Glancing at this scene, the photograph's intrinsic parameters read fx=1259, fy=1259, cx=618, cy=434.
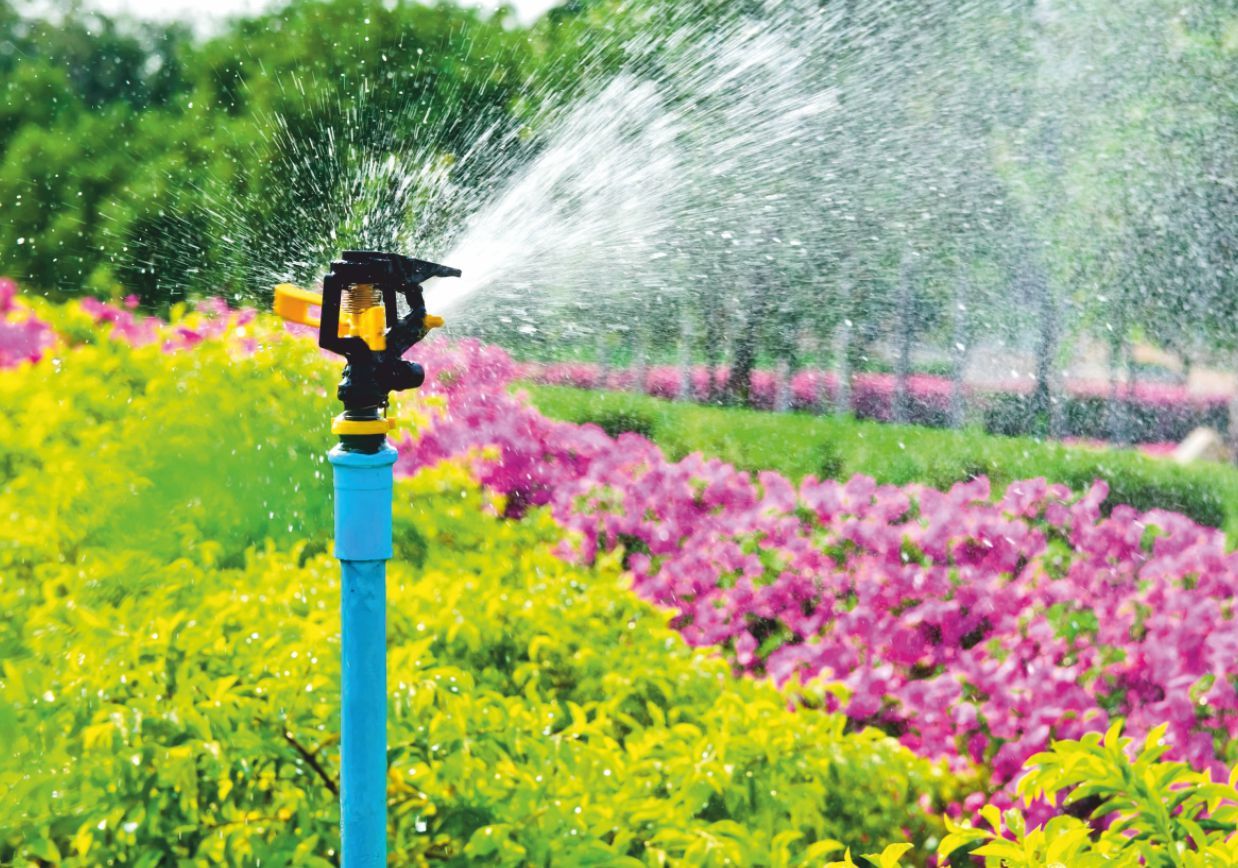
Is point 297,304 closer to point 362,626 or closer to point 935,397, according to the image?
point 362,626

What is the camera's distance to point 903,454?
723 cm

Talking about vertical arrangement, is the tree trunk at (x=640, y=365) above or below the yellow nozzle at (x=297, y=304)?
below

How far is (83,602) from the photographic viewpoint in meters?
2.18

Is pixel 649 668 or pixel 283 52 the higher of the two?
pixel 283 52

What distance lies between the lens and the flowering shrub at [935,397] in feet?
32.2

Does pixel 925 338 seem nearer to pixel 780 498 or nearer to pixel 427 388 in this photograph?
pixel 427 388

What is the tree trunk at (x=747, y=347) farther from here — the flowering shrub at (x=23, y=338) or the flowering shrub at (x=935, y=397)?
the flowering shrub at (x=23, y=338)

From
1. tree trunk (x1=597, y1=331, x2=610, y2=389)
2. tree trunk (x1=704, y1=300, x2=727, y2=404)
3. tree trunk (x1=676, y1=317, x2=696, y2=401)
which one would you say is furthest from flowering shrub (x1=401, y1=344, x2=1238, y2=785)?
tree trunk (x1=704, y1=300, x2=727, y2=404)

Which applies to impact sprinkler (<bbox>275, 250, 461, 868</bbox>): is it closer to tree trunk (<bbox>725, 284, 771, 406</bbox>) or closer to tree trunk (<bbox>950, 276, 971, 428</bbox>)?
tree trunk (<bbox>950, 276, 971, 428</bbox>)

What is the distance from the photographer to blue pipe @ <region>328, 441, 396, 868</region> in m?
1.43

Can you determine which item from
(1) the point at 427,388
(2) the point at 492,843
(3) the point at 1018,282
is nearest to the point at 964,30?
(3) the point at 1018,282

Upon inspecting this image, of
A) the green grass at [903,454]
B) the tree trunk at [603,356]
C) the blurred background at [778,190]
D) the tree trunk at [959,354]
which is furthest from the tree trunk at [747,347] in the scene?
the green grass at [903,454]

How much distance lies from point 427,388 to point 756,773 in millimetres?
3764

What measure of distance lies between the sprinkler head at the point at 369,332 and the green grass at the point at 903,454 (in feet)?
17.3
